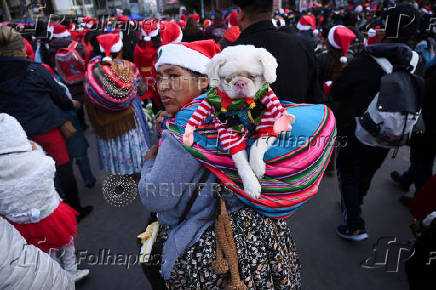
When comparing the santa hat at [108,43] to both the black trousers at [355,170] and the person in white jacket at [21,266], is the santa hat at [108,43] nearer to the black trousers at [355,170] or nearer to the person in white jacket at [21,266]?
the person in white jacket at [21,266]

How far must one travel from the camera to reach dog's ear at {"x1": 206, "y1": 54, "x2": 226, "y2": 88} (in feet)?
3.38

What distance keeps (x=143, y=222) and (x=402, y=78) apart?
2876 millimetres

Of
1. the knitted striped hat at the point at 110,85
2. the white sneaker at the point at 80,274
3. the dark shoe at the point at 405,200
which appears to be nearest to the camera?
the white sneaker at the point at 80,274

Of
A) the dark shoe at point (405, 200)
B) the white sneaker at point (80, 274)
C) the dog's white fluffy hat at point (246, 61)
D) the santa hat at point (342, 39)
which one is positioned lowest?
the dark shoe at point (405, 200)

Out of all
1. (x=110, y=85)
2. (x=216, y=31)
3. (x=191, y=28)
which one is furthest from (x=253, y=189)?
(x=216, y=31)

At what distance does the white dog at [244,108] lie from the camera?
3.31 feet

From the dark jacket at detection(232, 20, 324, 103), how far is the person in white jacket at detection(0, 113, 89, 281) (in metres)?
1.53

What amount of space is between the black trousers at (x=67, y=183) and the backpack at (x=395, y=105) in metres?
3.01

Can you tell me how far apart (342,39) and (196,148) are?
293 cm

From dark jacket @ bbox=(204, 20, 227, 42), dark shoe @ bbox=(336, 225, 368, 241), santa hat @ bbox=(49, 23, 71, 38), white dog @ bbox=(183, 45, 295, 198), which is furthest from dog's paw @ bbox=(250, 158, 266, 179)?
dark jacket @ bbox=(204, 20, 227, 42)

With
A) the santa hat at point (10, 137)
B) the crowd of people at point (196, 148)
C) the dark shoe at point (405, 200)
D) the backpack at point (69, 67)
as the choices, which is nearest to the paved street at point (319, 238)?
the dark shoe at point (405, 200)

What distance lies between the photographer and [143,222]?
310 centimetres

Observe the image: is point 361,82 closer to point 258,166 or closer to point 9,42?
point 258,166

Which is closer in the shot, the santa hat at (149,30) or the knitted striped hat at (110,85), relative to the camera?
the knitted striped hat at (110,85)
